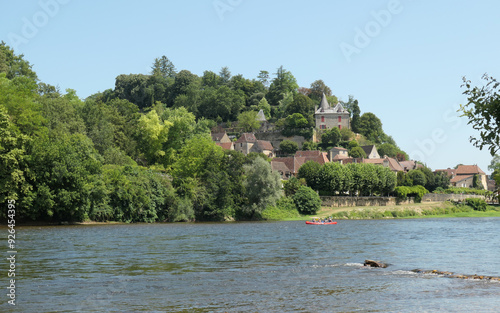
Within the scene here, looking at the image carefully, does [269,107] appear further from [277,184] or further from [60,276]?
[60,276]

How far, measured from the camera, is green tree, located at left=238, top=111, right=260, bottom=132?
15962cm

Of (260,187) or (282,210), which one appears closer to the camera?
(260,187)

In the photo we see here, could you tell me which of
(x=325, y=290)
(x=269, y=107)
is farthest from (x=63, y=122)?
(x=269, y=107)

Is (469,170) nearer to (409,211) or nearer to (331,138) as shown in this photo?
(331,138)

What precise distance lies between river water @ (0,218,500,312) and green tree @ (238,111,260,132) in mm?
120879

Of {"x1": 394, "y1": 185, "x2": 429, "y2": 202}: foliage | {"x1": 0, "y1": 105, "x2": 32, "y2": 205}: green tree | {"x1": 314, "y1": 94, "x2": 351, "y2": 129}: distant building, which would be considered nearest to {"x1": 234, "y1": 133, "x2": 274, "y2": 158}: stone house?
{"x1": 314, "y1": 94, "x2": 351, "y2": 129}: distant building

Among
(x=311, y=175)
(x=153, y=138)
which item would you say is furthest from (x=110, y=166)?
(x=311, y=175)

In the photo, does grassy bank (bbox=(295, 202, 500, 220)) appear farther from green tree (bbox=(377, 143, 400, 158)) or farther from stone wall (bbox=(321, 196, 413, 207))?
green tree (bbox=(377, 143, 400, 158))

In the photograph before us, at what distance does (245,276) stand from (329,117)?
448 ft

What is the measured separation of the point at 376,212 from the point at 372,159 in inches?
2287

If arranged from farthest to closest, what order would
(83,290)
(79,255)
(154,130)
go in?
(154,130)
(79,255)
(83,290)

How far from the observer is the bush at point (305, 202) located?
83250 mm

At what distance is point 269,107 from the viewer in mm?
176250

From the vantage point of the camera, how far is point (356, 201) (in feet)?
308
